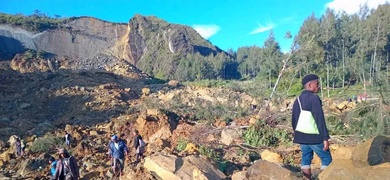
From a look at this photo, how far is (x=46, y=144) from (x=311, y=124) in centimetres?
1154

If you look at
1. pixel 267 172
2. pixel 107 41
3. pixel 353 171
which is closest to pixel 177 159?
pixel 267 172

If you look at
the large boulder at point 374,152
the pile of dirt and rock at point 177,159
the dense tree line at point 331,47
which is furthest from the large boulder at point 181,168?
the dense tree line at point 331,47

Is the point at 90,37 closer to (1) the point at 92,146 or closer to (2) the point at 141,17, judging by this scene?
(2) the point at 141,17

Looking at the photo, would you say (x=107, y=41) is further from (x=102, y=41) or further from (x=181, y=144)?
(x=181, y=144)

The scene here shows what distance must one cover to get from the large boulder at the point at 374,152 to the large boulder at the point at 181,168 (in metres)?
1.92

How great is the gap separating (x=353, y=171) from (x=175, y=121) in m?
10.9

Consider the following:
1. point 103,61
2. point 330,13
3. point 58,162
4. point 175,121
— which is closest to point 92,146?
point 175,121

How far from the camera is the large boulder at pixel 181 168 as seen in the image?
5.36 metres

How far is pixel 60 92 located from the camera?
2516cm

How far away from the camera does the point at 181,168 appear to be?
5531mm

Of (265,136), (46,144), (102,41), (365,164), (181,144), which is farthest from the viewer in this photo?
(102,41)

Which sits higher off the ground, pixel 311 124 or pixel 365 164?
pixel 311 124

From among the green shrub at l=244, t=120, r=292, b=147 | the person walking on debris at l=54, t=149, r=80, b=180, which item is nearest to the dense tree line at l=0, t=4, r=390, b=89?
the green shrub at l=244, t=120, r=292, b=147

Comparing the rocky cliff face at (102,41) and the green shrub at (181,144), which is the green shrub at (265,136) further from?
the rocky cliff face at (102,41)
